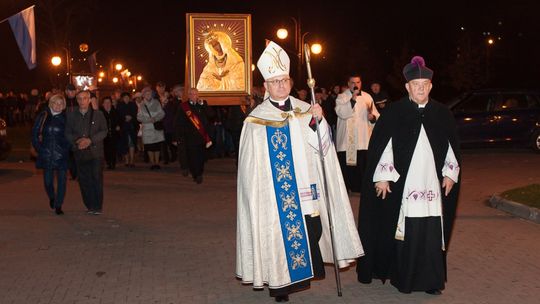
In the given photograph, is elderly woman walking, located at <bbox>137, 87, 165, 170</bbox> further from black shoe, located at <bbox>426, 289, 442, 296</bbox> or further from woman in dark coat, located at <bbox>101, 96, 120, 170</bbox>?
black shoe, located at <bbox>426, 289, 442, 296</bbox>

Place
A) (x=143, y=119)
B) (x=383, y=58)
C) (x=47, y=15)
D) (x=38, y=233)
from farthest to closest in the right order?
(x=383, y=58) < (x=47, y=15) < (x=143, y=119) < (x=38, y=233)

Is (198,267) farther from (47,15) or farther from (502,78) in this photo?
(47,15)

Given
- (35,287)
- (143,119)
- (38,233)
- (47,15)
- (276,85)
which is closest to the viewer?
(276,85)

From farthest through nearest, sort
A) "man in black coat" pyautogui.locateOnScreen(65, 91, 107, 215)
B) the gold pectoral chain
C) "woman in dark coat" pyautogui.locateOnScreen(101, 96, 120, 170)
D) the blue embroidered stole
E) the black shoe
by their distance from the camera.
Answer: "woman in dark coat" pyautogui.locateOnScreen(101, 96, 120, 170) < "man in black coat" pyautogui.locateOnScreen(65, 91, 107, 215) < the black shoe < the gold pectoral chain < the blue embroidered stole

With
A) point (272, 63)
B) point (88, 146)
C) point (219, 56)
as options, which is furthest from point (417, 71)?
point (219, 56)

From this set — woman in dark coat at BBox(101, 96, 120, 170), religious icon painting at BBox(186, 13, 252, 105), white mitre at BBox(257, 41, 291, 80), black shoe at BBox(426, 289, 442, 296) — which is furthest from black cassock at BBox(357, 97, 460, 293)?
woman in dark coat at BBox(101, 96, 120, 170)

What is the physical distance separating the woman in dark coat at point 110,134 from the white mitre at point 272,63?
507 inches

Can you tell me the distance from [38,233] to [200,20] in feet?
33.2

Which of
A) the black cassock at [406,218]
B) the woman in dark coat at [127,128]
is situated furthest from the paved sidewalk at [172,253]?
the woman in dark coat at [127,128]

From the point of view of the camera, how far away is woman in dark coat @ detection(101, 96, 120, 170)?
20.0 m

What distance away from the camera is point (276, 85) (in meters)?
7.40


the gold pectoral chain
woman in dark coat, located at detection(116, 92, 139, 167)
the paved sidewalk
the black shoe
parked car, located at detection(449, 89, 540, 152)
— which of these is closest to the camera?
the gold pectoral chain

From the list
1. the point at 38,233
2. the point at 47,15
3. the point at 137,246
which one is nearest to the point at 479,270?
the point at 137,246

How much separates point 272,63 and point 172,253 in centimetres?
311
